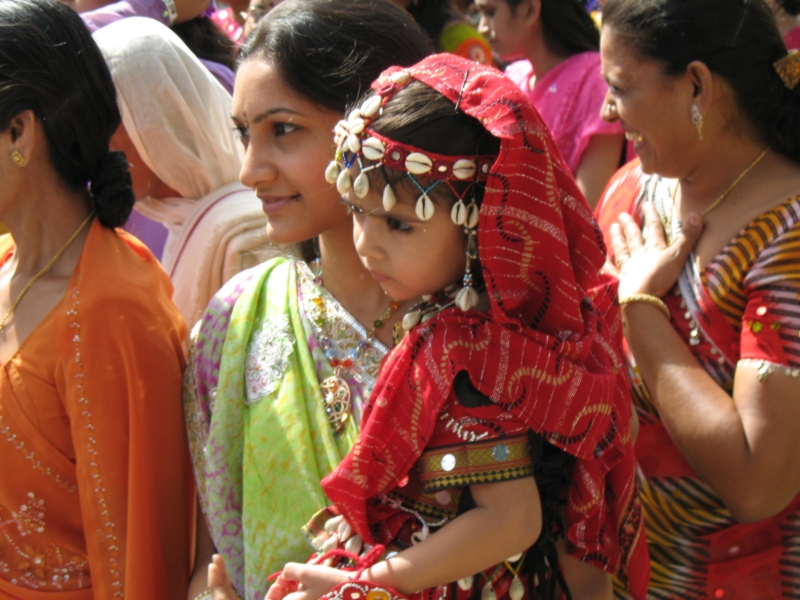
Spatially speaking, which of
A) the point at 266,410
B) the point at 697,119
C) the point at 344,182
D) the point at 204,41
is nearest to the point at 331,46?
the point at 344,182

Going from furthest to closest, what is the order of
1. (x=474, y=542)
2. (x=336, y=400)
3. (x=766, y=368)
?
(x=766, y=368) → (x=336, y=400) → (x=474, y=542)

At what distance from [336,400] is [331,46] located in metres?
0.72

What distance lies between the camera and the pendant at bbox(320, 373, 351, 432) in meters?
1.67

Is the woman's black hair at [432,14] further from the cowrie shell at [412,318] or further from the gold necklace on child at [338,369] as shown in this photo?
the cowrie shell at [412,318]

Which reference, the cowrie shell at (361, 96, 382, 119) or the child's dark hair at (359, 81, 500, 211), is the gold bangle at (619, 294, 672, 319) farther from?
the cowrie shell at (361, 96, 382, 119)

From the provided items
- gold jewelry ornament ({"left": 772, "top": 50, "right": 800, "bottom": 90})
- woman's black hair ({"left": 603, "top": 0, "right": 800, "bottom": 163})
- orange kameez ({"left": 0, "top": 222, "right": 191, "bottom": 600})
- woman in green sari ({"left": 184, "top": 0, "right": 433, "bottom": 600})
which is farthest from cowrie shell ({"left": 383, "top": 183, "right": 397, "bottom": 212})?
gold jewelry ornament ({"left": 772, "top": 50, "right": 800, "bottom": 90})

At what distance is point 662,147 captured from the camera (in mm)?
2045

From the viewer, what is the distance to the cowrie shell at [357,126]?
1.45m

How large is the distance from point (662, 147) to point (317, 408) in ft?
3.50

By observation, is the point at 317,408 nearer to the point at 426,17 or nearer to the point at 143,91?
the point at 143,91

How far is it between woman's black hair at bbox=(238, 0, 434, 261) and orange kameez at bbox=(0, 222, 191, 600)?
58 cm

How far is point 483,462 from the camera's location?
1357mm

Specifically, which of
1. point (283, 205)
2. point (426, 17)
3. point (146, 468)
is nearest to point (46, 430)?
point (146, 468)

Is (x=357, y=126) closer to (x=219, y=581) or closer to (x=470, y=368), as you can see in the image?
(x=470, y=368)
